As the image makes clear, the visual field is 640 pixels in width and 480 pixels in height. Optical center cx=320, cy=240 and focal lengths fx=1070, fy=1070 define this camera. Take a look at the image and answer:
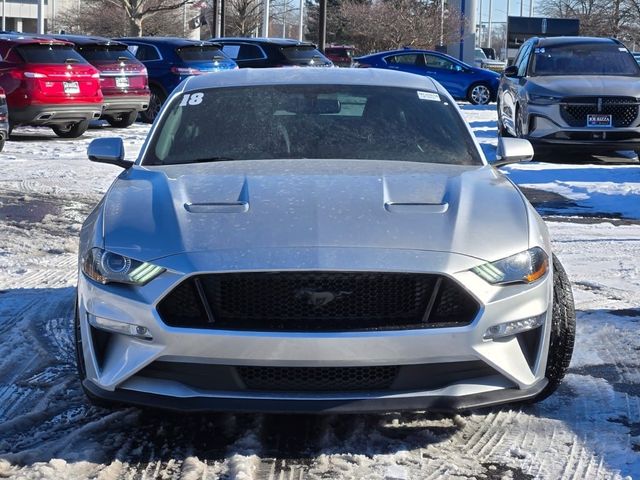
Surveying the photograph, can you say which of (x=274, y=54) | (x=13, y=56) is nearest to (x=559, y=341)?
(x=13, y=56)

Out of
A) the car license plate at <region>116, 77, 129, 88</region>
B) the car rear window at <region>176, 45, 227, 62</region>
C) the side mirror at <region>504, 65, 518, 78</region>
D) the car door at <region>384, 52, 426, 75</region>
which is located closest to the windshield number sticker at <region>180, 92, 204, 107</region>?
the side mirror at <region>504, 65, 518, 78</region>

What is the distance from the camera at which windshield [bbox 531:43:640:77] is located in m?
15.1

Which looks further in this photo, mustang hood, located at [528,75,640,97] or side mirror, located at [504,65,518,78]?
side mirror, located at [504,65,518,78]

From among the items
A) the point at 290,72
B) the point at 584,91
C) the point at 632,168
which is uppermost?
the point at 290,72

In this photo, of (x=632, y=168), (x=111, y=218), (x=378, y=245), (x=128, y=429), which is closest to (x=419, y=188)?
(x=378, y=245)

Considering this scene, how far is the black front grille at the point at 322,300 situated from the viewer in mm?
3850

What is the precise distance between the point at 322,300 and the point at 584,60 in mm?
12295

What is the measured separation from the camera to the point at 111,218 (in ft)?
14.1

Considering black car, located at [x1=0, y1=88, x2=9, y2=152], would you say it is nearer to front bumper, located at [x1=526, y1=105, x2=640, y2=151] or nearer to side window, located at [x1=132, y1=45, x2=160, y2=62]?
front bumper, located at [x1=526, y1=105, x2=640, y2=151]

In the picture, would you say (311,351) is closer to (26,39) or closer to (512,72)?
(512,72)

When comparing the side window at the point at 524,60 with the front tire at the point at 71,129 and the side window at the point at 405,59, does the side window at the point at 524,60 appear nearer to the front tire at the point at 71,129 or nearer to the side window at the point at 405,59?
the front tire at the point at 71,129

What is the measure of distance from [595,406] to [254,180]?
1.78m

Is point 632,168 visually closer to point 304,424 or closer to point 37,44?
point 37,44

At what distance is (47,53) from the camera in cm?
1664
